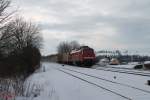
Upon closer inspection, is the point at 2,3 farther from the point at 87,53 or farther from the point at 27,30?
the point at 27,30

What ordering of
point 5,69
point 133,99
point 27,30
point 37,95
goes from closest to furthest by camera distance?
1. point 133,99
2. point 37,95
3. point 5,69
4. point 27,30

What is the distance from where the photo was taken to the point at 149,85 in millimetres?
21328

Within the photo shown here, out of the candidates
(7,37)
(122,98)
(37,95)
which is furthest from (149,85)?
(7,37)

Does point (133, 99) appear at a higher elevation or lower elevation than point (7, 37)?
lower

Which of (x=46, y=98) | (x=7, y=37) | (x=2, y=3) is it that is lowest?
(x=46, y=98)

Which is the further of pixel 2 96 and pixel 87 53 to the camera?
pixel 87 53

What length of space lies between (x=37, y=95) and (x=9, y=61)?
1312 centimetres

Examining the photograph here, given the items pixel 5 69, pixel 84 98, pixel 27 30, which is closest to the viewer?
pixel 84 98

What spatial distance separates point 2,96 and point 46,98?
232cm

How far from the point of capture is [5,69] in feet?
96.0

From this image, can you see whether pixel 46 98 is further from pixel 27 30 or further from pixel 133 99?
pixel 27 30

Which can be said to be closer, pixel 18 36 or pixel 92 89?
pixel 92 89

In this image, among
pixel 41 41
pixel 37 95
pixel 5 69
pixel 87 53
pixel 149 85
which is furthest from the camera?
pixel 41 41

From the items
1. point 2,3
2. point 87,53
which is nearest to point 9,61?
point 2,3
